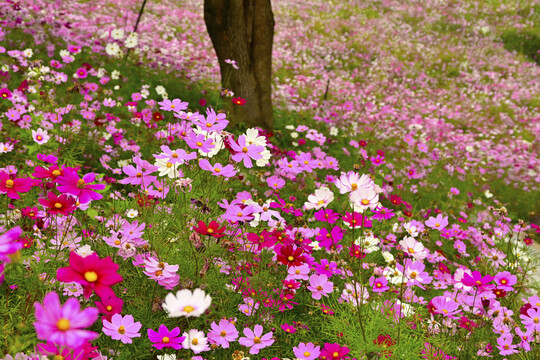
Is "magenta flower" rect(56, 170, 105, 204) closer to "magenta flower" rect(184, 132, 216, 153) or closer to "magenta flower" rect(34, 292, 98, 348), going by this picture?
"magenta flower" rect(184, 132, 216, 153)

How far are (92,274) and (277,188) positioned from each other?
7.07 ft

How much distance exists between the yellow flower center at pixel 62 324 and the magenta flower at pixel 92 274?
0.58 feet

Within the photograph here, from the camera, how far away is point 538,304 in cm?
226

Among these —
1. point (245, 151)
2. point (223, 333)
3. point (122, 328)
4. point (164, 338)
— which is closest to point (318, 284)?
point (223, 333)

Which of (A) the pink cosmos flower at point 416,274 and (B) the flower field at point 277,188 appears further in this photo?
(A) the pink cosmos flower at point 416,274

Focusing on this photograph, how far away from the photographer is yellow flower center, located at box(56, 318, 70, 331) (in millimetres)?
803

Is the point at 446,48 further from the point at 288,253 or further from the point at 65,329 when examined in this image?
the point at 65,329

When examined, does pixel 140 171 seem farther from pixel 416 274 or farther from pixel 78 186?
pixel 416 274

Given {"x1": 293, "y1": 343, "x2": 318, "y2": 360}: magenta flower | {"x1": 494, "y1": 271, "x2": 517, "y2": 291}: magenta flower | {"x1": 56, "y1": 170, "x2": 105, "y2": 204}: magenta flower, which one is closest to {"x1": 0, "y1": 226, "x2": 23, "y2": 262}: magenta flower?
{"x1": 56, "y1": 170, "x2": 105, "y2": 204}: magenta flower

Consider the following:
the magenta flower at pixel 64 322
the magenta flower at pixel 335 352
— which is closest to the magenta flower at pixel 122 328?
the magenta flower at pixel 64 322

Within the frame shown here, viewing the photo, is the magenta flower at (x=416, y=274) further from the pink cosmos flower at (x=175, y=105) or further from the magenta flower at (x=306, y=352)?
the pink cosmos flower at (x=175, y=105)

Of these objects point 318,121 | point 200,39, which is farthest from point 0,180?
point 200,39

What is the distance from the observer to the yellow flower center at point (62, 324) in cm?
80

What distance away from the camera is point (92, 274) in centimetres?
103
